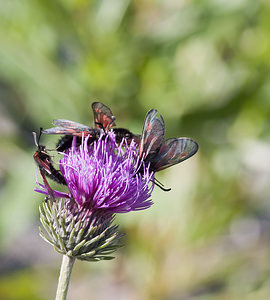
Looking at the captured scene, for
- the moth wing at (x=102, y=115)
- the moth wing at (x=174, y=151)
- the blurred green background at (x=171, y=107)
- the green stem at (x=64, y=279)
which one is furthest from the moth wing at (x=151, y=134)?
the blurred green background at (x=171, y=107)

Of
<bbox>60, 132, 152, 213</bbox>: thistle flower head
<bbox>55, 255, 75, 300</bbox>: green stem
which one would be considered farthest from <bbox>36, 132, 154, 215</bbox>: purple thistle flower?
<bbox>55, 255, 75, 300</bbox>: green stem

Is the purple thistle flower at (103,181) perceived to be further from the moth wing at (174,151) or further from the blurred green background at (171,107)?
the blurred green background at (171,107)

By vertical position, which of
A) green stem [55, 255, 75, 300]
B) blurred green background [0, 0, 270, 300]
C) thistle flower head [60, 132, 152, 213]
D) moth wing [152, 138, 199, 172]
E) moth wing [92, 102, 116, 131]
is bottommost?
green stem [55, 255, 75, 300]

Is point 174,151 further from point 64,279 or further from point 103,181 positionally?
point 64,279

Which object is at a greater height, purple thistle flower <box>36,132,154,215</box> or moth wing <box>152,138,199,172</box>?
moth wing <box>152,138,199,172</box>

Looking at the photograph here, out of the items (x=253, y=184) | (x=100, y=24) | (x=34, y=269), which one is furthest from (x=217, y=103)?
(x=34, y=269)

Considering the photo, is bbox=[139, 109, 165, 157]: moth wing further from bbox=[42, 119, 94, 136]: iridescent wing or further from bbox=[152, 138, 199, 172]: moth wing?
bbox=[42, 119, 94, 136]: iridescent wing

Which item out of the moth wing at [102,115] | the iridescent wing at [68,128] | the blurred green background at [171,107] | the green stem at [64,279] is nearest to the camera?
the green stem at [64,279]
